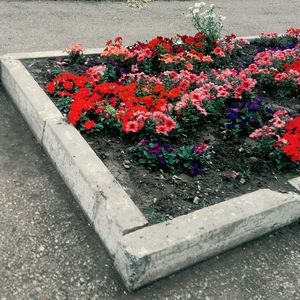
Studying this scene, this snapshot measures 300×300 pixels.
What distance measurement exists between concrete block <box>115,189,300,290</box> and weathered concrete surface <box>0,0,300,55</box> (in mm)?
4301

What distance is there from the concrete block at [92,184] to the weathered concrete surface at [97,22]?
2.91 meters

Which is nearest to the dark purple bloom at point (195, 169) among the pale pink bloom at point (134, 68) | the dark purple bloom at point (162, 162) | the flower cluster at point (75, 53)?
the dark purple bloom at point (162, 162)

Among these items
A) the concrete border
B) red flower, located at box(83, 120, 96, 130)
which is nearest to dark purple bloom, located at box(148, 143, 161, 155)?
the concrete border

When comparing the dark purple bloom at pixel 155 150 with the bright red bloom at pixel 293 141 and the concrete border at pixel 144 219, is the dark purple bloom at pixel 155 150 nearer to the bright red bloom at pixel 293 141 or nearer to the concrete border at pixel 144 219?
the concrete border at pixel 144 219

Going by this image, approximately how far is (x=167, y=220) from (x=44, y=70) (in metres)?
2.88

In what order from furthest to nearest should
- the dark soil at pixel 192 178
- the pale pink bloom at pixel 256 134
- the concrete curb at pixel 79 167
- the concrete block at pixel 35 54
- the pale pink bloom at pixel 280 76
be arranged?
the pale pink bloom at pixel 280 76 < the concrete block at pixel 35 54 < the pale pink bloom at pixel 256 134 < the dark soil at pixel 192 178 < the concrete curb at pixel 79 167

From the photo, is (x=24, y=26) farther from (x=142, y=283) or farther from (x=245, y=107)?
(x=142, y=283)

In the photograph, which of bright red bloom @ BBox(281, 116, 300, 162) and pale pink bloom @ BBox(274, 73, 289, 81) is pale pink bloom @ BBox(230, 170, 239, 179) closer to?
bright red bloom @ BBox(281, 116, 300, 162)

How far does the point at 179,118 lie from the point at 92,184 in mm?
1557

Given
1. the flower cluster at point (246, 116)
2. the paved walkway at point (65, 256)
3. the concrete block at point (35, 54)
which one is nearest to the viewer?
the paved walkway at point (65, 256)

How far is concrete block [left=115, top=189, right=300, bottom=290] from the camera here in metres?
2.84

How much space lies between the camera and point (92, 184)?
3.27m

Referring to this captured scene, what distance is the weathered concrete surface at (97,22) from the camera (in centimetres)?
682

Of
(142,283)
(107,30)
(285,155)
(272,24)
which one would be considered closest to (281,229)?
(285,155)
